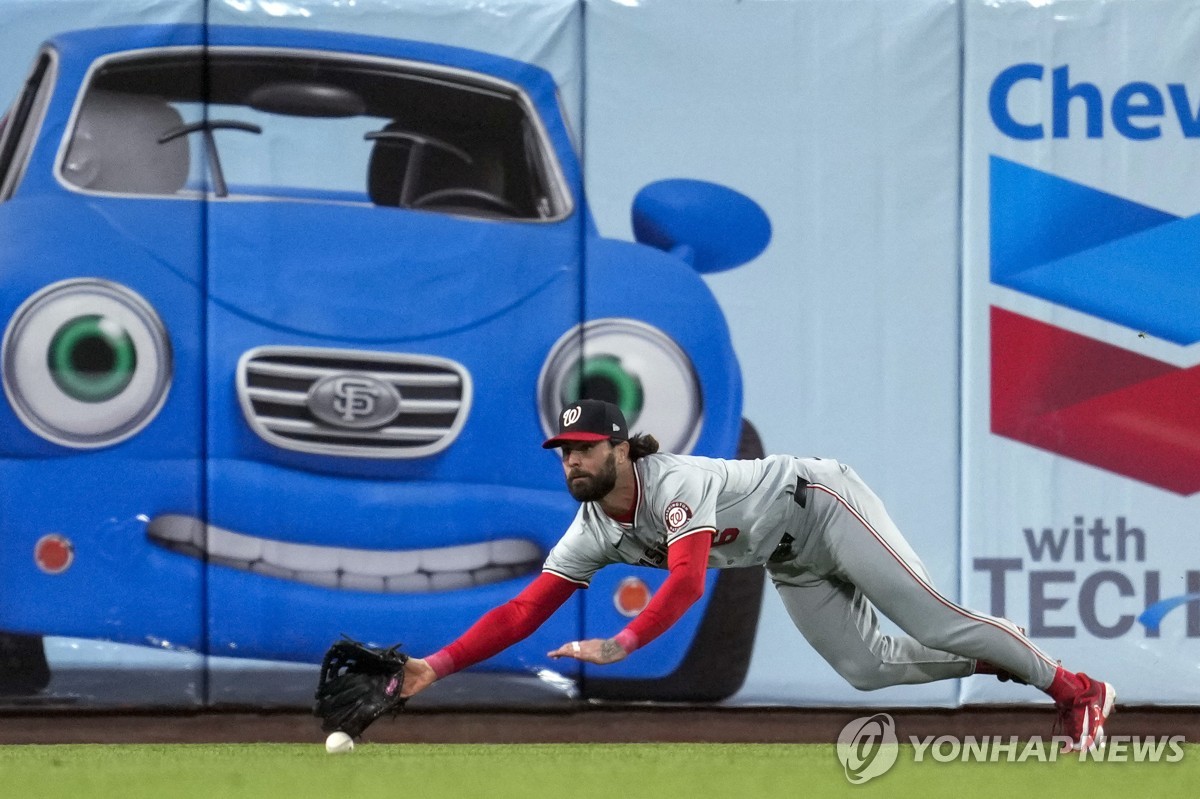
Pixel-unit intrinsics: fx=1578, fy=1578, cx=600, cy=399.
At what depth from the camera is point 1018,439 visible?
732cm

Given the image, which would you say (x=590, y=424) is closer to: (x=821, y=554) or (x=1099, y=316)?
(x=821, y=554)

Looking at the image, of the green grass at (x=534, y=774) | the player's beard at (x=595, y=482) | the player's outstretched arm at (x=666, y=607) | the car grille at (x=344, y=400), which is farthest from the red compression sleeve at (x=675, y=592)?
the car grille at (x=344, y=400)

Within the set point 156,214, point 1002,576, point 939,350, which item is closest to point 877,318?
point 939,350

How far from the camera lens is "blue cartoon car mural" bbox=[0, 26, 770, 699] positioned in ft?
23.7

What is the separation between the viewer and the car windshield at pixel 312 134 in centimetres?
725

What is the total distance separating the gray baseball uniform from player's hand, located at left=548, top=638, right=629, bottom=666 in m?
0.69

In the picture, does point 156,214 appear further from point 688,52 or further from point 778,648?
point 778,648

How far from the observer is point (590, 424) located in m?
4.82

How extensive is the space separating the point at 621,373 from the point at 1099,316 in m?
2.25

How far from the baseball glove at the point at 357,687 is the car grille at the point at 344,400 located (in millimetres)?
2612

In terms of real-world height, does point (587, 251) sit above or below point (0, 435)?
above

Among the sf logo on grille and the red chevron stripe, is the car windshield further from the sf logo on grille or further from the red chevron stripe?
the red chevron stripe

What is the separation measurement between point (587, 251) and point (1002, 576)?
7.98ft

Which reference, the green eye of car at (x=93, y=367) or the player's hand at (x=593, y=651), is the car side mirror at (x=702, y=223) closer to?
the green eye of car at (x=93, y=367)
